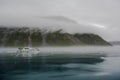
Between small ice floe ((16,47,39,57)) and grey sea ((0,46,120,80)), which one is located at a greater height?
small ice floe ((16,47,39,57))

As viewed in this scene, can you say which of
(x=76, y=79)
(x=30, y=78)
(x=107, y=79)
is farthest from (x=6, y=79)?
(x=107, y=79)

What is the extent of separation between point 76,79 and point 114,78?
5080 mm

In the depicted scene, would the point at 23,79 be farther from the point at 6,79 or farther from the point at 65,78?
the point at 65,78

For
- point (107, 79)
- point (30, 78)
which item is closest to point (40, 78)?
point (30, 78)

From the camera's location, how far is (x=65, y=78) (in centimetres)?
2962

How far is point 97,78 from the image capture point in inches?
1144

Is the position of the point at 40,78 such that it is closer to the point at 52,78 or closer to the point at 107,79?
the point at 52,78

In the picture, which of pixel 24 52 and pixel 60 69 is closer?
pixel 60 69

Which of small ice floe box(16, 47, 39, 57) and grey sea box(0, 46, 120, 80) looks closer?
grey sea box(0, 46, 120, 80)

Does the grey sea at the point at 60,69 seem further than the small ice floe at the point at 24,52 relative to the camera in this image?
No

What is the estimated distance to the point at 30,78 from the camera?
29.6m

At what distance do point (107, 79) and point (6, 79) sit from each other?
13.4 m

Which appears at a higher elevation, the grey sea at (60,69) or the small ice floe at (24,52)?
the small ice floe at (24,52)

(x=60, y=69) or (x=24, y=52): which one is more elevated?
(x=24, y=52)
